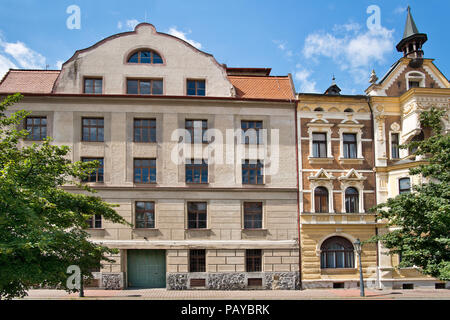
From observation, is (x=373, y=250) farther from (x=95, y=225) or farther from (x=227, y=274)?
(x=95, y=225)

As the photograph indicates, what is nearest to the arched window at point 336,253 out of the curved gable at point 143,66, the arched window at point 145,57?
the curved gable at point 143,66

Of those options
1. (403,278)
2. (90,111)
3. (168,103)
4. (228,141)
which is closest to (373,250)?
(403,278)

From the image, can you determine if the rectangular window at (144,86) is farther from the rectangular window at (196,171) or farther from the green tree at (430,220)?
the green tree at (430,220)

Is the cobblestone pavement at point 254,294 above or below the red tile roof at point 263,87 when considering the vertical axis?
below

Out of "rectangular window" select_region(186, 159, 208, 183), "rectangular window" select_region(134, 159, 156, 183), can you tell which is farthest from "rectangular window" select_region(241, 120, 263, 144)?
"rectangular window" select_region(134, 159, 156, 183)

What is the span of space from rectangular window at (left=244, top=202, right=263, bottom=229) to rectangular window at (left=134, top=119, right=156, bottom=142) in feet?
24.6

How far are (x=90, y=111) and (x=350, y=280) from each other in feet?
64.6

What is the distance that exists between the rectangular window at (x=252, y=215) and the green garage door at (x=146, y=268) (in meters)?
5.57

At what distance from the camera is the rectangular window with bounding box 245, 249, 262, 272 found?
2239 centimetres

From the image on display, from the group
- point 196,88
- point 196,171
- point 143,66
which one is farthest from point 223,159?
point 143,66

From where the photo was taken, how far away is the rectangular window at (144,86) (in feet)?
77.7

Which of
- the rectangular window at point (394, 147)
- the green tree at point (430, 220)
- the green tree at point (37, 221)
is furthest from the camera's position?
the rectangular window at point (394, 147)

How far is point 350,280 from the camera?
22.5 m

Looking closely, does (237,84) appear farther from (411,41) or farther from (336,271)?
(336,271)
